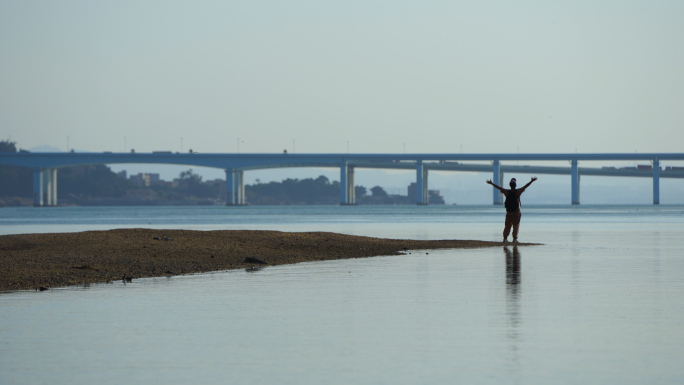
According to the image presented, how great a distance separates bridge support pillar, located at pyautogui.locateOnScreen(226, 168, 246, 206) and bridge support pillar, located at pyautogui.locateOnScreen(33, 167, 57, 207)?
31.8m

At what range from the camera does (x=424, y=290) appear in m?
14.8

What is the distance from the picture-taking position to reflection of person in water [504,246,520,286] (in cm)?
1631

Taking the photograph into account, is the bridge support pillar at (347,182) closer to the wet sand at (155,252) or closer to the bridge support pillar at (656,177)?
the bridge support pillar at (656,177)

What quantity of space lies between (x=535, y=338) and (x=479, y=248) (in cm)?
1811

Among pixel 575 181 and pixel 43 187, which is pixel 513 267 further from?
pixel 575 181

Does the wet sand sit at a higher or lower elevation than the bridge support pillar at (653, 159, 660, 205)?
lower

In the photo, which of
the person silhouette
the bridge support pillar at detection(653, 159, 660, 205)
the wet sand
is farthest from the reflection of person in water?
the bridge support pillar at detection(653, 159, 660, 205)

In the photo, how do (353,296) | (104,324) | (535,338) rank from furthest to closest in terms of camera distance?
1. (353,296)
2. (104,324)
3. (535,338)

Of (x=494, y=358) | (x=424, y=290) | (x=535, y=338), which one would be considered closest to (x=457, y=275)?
(x=424, y=290)

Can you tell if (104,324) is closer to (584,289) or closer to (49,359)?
(49,359)

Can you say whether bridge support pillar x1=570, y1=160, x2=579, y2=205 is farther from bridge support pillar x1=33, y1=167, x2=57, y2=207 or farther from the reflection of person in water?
the reflection of person in water

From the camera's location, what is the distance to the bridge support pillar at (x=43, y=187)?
6550 inches

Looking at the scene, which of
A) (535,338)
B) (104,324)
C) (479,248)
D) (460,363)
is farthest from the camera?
(479,248)

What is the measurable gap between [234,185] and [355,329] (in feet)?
511
